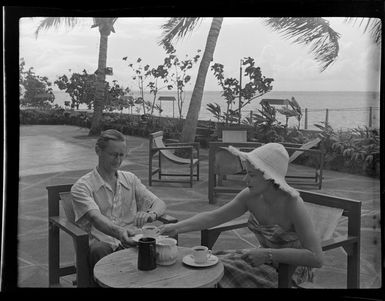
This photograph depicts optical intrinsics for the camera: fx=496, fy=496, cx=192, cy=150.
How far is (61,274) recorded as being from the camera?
8.75 ft

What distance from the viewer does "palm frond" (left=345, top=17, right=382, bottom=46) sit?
8.13ft

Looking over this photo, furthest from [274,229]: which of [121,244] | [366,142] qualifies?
[121,244]

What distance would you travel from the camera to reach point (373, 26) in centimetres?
249

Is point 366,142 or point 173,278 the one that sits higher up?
point 366,142

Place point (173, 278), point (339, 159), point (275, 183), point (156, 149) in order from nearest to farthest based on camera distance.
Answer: point (173, 278)
point (275, 183)
point (339, 159)
point (156, 149)

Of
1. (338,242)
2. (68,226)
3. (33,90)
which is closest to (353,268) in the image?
(338,242)

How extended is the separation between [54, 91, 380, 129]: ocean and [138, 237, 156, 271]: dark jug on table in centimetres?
75

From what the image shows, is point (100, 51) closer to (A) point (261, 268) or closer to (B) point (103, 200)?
(B) point (103, 200)

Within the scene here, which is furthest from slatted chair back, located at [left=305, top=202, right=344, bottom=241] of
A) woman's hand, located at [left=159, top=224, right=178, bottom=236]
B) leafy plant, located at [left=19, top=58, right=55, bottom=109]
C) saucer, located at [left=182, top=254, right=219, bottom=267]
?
leafy plant, located at [left=19, top=58, right=55, bottom=109]

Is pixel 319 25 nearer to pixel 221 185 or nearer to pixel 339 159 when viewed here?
pixel 339 159

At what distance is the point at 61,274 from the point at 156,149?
845 millimetres

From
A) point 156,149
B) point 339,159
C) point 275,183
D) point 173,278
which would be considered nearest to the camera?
point 173,278

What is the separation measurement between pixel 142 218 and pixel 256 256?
0.65m

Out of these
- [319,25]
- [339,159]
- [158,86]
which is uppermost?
[319,25]
